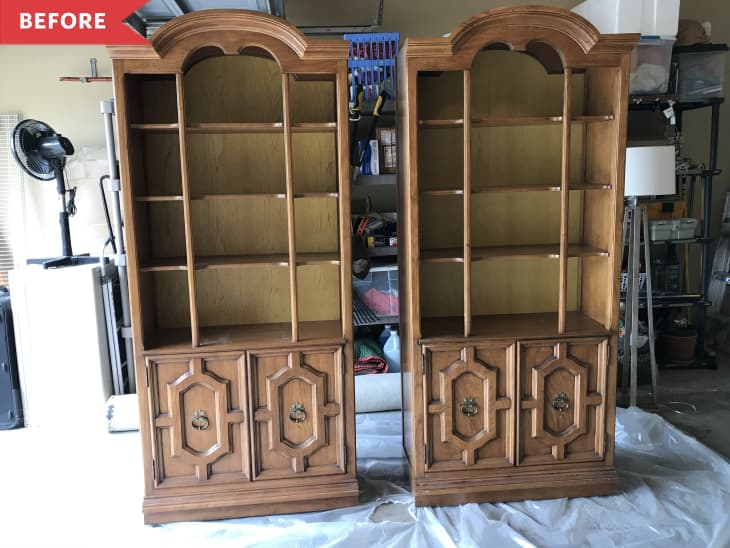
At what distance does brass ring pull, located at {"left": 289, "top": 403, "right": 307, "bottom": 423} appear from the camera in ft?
8.23

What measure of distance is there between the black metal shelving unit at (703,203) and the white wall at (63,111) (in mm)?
3559

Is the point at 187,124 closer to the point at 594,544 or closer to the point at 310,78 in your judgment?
the point at 310,78

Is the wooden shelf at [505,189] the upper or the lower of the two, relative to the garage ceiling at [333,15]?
lower

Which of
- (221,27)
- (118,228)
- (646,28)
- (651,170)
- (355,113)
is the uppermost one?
(646,28)

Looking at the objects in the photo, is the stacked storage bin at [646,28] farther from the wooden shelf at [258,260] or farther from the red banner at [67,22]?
the red banner at [67,22]

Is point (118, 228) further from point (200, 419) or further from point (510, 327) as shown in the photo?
point (510, 327)

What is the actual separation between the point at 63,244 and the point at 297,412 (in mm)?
2094

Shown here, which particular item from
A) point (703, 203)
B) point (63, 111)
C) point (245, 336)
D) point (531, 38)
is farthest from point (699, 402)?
point (63, 111)

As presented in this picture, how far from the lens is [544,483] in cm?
257

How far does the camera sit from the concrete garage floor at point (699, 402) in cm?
326

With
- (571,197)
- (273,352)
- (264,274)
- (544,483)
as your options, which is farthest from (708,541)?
(264,274)

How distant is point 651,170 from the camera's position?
3.17 metres

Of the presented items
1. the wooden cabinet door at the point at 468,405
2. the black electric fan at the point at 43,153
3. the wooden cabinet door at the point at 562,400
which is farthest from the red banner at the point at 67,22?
the wooden cabinet door at the point at 562,400

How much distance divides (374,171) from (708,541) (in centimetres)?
249
